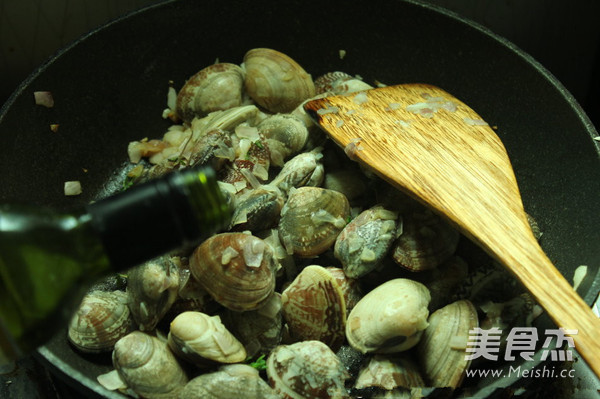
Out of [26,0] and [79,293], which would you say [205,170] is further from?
[26,0]

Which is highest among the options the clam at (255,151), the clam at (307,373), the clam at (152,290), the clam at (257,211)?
the clam at (255,151)

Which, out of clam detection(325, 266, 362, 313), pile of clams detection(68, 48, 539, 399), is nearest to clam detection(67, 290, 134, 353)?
pile of clams detection(68, 48, 539, 399)

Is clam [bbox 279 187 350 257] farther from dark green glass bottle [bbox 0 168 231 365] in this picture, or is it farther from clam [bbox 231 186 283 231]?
dark green glass bottle [bbox 0 168 231 365]

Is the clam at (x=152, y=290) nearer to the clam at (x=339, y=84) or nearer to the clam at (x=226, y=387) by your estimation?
the clam at (x=226, y=387)

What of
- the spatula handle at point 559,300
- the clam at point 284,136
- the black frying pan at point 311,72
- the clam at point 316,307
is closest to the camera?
the spatula handle at point 559,300

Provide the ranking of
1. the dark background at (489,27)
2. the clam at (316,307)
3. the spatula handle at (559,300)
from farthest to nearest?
the dark background at (489,27), the clam at (316,307), the spatula handle at (559,300)

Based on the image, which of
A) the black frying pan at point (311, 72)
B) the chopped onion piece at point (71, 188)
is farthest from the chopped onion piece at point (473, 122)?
the chopped onion piece at point (71, 188)

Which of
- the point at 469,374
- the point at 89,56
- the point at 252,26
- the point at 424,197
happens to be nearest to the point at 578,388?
the point at 469,374

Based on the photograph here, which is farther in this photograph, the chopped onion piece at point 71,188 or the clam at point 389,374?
the chopped onion piece at point 71,188
